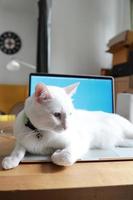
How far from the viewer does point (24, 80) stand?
3.47 meters

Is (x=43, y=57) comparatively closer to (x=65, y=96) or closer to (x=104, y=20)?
(x=104, y=20)

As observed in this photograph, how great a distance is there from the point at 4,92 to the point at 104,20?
160 centimetres

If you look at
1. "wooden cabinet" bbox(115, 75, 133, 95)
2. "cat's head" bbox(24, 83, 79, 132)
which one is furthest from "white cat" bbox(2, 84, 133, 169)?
"wooden cabinet" bbox(115, 75, 133, 95)

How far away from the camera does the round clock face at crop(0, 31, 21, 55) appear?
11.1 feet

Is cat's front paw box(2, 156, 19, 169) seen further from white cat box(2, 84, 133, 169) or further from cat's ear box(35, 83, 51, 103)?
cat's ear box(35, 83, 51, 103)

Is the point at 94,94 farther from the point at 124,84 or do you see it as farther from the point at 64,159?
the point at 124,84

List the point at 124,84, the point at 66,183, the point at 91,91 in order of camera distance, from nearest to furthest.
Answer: the point at 66,183 → the point at 91,91 → the point at 124,84

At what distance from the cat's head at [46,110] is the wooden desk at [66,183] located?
0.31ft

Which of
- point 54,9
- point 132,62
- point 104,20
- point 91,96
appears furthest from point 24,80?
point 91,96

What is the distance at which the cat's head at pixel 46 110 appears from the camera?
542 millimetres

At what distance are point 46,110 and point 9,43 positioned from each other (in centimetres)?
307

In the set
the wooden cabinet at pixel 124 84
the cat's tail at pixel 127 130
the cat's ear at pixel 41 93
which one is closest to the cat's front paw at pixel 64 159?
the cat's ear at pixel 41 93

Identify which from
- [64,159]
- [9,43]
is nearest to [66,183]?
[64,159]

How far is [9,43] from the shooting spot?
339cm
